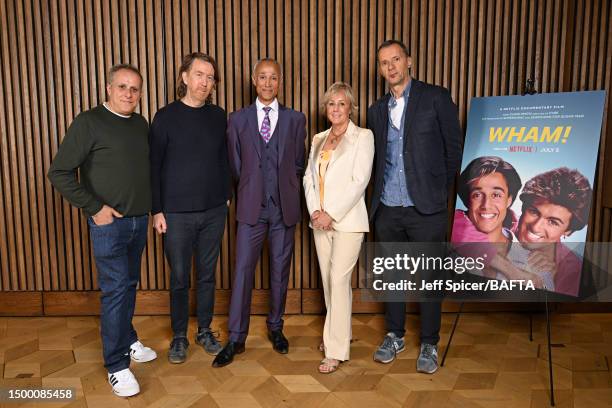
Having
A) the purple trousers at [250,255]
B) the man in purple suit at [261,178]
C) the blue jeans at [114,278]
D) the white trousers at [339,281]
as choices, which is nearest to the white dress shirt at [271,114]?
the man in purple suit at [261,178]

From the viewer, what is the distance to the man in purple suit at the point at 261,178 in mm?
2949

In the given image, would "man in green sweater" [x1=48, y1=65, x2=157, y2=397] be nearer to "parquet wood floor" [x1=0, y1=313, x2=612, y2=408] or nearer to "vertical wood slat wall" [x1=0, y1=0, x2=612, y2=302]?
"parquet wood floor" [x1=0, y1=313, x2=612, y2=408]

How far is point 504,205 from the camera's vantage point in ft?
9.94

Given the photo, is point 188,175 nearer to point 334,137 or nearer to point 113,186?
point 113,186

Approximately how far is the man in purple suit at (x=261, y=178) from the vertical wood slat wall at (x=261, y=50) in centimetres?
83

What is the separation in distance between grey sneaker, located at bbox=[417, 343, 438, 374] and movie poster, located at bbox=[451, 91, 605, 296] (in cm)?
59

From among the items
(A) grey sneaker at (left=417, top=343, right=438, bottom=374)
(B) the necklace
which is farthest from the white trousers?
(B) the necklace

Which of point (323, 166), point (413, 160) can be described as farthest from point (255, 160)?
point (413, 160)

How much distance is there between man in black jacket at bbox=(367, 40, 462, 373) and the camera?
9.33 feet

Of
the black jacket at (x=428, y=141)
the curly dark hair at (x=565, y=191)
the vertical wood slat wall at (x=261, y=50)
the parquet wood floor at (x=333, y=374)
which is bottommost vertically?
the parquet wood floor at (x=333, y=374)

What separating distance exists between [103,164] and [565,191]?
2.73m

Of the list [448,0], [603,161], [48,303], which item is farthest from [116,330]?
[603,161]

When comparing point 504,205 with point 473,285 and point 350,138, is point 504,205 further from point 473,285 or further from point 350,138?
point 350,138

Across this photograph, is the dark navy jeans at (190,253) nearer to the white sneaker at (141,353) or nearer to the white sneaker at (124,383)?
the white sneaker at (141,353)
